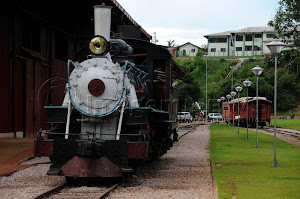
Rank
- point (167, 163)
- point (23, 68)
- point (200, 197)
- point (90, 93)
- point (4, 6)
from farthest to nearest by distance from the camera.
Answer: point (23, 68) < point (4, 6) < point (167, 163) < point (90, 93) < point (200, 197)

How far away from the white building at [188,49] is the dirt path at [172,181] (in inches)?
4104

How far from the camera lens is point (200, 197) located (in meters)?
8.77

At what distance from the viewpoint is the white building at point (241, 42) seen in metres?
103

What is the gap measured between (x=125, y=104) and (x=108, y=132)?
69 centimetres

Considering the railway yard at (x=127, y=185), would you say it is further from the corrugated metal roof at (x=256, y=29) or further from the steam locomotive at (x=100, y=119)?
the corrugated metal roof at (x=256, y=29)

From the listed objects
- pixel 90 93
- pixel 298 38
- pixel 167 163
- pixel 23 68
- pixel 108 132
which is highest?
pixel 298 38

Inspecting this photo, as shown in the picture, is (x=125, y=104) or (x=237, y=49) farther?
(x=237, y=49)

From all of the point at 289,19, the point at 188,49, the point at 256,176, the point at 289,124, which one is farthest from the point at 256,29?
the point at 256,176

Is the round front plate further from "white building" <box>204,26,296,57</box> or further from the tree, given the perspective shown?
"white building" <box>204,26,296,57</box>

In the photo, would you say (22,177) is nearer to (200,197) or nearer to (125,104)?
(125,104)

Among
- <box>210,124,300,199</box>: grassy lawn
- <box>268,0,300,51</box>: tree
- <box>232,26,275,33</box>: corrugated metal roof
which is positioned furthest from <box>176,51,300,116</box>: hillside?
<box>210,124,300,199</box>: grassy lawn

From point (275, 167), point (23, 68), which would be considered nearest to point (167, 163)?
point (275, 167)

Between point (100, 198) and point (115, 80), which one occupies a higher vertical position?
point (115, 80)

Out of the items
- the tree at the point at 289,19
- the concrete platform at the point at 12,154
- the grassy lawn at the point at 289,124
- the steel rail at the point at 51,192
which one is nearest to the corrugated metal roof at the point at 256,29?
the grassy lawn at the point at 289,124
